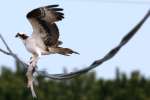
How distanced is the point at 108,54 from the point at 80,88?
33.3m

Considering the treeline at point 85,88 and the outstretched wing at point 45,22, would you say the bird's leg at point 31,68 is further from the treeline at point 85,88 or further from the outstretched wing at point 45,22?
the treeline at point 85,88

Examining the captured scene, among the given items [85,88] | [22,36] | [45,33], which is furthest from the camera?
[85,88]

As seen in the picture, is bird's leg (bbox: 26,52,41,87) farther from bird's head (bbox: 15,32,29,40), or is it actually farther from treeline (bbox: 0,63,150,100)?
treeline (bbox: 0,63,150,100)

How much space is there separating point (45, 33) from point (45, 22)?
0.12m

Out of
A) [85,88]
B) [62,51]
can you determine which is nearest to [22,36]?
[62,51]

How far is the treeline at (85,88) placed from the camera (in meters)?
39.1

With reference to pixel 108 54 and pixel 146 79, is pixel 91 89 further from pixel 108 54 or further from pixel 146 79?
pixel 108 54

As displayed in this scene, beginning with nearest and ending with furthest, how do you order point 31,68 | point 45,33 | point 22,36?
point 31,68
point 22,36
point 45,33

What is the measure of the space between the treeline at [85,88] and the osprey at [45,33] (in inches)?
1144

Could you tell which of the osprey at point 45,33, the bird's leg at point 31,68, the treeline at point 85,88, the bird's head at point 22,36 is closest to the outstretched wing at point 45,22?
the osprey at point 45,33

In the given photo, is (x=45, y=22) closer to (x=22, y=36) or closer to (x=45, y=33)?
(x=45, y=33)

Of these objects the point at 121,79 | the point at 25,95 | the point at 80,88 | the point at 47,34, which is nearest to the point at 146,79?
the point at 121,79

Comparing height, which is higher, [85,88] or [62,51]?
[62,51]

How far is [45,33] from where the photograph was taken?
8.75 m
